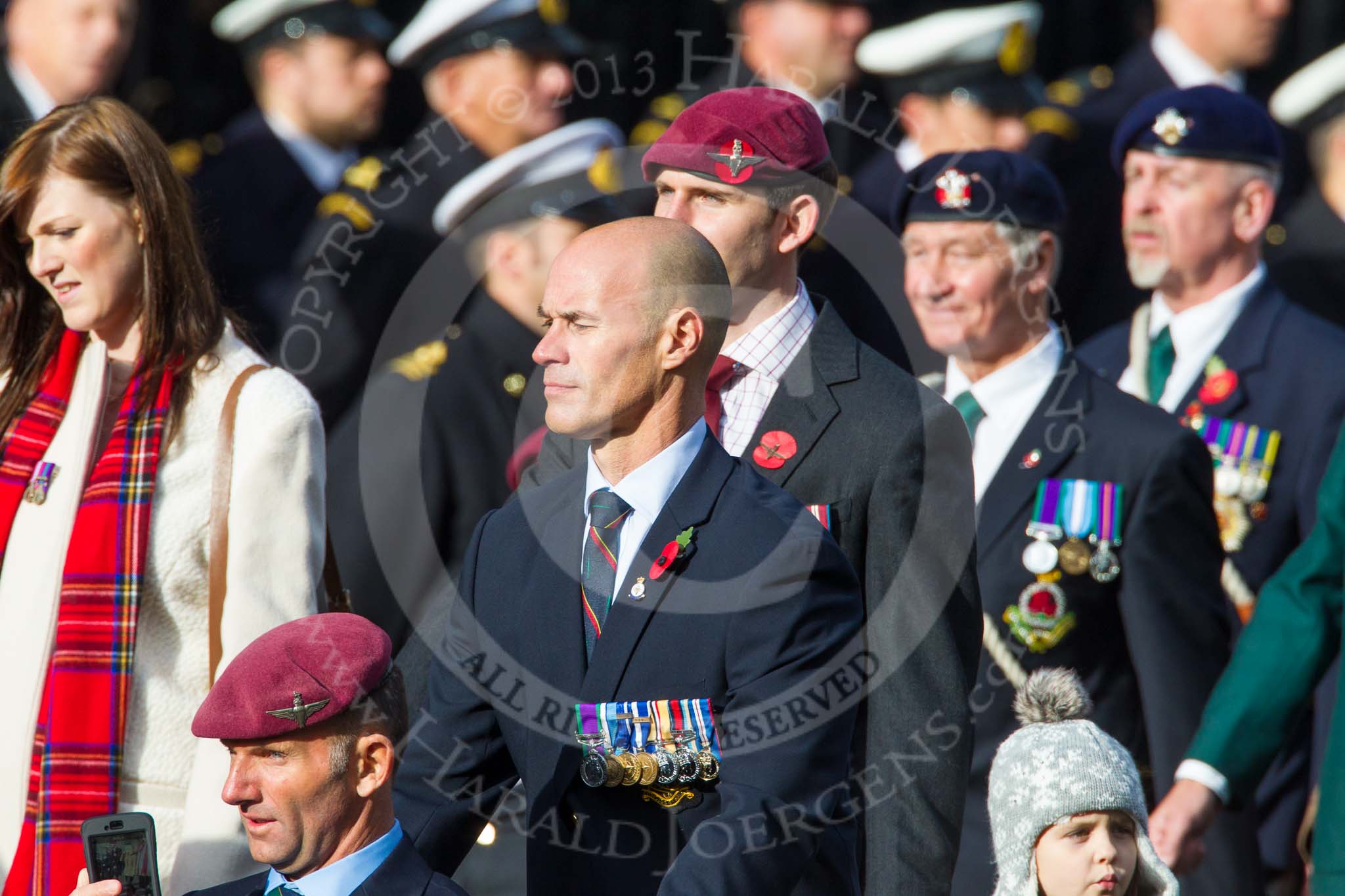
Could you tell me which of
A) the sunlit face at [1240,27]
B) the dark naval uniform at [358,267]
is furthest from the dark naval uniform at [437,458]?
the sunlit face at [1240,27]

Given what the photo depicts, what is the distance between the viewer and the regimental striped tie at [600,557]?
338cm

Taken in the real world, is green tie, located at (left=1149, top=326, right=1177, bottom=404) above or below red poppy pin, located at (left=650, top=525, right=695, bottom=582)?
above

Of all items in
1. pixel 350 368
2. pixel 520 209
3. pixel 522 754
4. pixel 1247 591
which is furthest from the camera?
pixel 350 368

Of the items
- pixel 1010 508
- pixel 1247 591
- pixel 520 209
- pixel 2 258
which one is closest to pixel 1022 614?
pixel 1010 508

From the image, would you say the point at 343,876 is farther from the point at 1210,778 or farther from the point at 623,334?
the point at 1210,778

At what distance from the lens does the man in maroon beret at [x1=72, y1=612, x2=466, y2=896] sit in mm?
3293

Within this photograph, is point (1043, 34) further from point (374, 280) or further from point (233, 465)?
point (233, 465)

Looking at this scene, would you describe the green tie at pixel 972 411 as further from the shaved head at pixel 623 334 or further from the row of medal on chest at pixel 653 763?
the row of medal on chest at pixel 653 763

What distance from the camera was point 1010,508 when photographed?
18.0ft

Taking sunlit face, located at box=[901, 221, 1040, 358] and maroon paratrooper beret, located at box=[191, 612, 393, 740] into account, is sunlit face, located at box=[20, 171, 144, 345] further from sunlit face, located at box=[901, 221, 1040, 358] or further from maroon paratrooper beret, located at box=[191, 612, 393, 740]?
sunlit face, located at box=[901, 221, 1040, 358]

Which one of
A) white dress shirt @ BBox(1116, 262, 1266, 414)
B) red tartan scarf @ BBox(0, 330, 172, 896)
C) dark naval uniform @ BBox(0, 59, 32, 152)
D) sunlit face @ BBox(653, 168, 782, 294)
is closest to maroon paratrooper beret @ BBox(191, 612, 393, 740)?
red tartan scarf @ BBox(0, 330, 172, 896)

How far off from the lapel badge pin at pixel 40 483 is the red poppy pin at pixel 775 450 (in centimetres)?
136

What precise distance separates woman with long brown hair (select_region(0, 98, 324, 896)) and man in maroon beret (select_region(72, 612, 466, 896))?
1.69 feet

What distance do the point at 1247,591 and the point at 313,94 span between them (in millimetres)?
3727
